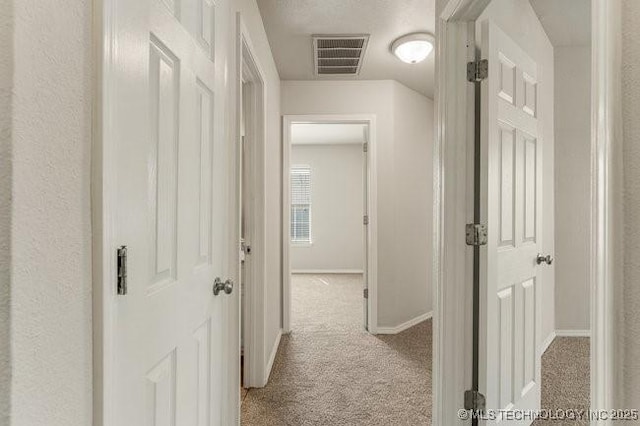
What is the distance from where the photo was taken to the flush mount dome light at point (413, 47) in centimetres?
269

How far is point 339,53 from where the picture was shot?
9.75 feet

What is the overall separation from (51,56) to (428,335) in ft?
11.4

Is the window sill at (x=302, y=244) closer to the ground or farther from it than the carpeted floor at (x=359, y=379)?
farther from it

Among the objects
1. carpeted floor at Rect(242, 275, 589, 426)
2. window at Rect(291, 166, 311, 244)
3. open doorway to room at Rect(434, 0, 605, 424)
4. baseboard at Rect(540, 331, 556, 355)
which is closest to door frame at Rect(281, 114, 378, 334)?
carpeted floor at Rect(242, 275, 589, 426)

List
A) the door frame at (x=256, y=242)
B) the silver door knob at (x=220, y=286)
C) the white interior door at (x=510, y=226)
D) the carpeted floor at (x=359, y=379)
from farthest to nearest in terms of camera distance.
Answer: the door frame at (x=256, y=242) < the carpeted floor at (x=359, y=379) < the white interior door at (x=510, y=226) < the silver door knob at (x=220, y=286)

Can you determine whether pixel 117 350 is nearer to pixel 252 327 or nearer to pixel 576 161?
pixel 252 327

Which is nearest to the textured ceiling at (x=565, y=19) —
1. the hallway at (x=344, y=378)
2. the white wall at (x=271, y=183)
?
the white wall at (x=271, y=183)

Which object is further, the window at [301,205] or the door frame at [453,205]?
the window at [301,205]

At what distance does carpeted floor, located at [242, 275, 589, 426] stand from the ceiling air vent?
94.5 inches

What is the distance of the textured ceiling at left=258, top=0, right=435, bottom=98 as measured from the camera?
230cm

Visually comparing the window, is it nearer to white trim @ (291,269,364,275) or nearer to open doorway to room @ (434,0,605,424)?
white trim @ (291,269,364,275)

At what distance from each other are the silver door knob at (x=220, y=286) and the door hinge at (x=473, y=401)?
1.13m

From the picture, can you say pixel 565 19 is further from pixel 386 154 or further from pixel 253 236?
pixel 253 236

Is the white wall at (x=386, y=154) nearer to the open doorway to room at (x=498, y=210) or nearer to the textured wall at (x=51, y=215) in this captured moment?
the open doorway to room at (x=498, y=210)
